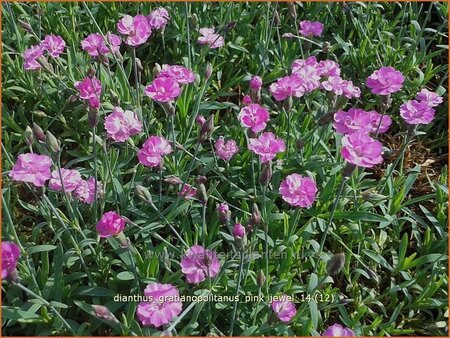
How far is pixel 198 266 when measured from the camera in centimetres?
153

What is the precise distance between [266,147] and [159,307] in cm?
54

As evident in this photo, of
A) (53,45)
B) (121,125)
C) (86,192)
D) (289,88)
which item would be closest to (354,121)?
(289,88)

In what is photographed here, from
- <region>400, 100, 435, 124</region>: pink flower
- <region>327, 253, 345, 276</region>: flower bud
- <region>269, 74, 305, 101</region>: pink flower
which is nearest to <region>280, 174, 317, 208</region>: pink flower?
<region>327, 253, 345, 276</region>: flower bud

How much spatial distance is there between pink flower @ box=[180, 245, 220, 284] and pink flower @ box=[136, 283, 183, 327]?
108 millimetres

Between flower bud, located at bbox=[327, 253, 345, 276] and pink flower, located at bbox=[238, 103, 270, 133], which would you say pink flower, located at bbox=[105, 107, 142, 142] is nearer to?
pink flower, located at bbox=[238, 103, 270, 133]

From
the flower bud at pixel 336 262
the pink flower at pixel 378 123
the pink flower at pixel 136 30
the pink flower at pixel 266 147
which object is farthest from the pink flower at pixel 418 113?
the pink flower at pixel 136 30

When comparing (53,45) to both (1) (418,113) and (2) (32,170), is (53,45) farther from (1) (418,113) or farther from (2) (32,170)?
(1) (418,113)

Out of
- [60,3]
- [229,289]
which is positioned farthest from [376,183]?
[60,3]

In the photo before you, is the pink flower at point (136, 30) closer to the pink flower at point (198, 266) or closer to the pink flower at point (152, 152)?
the pink flower at point (152, 152)

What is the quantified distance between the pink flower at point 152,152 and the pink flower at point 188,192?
118 millimetres

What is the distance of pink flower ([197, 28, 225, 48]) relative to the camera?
2238 mm

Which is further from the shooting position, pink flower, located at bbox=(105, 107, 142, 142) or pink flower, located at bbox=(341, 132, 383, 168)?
pink flower, located at bbox=(105, 107, 142, 142)

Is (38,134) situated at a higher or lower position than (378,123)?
higher

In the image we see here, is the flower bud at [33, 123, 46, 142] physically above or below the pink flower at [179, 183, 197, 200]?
above
